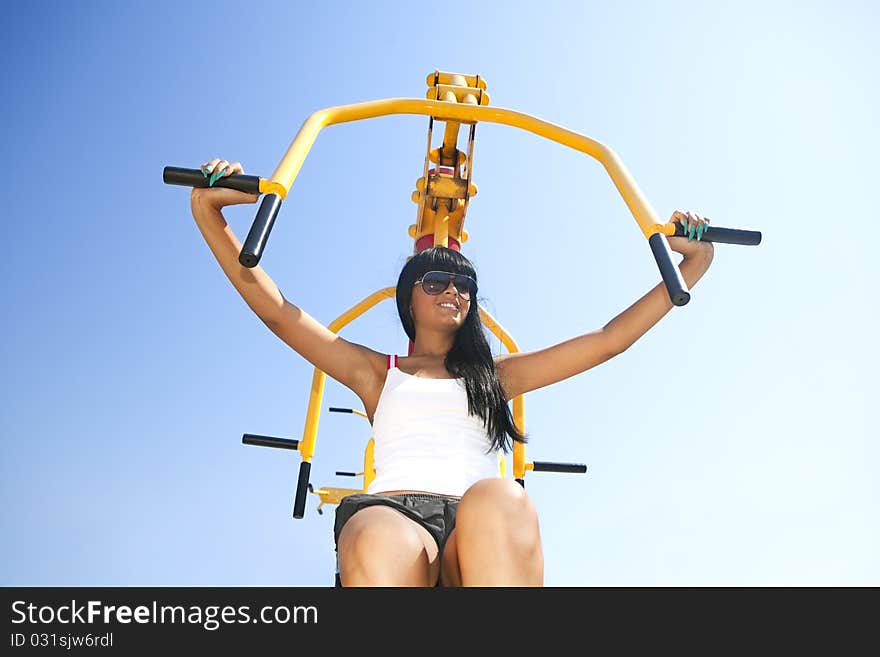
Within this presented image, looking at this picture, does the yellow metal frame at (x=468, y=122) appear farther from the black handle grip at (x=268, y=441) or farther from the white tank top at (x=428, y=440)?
the black handle grip at (x=268, y=441)

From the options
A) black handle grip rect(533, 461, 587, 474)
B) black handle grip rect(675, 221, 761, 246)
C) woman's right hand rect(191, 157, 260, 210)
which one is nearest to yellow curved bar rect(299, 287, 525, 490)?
black handle grip rect(533, 461, 587, 474)

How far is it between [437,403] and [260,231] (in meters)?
0.52

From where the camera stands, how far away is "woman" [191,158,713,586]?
123cm

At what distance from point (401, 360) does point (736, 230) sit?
30.4 inches

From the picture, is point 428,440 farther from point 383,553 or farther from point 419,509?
point 383,553

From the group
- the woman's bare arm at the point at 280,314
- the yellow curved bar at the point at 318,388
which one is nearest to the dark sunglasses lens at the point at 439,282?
the woman's bare arm at the point at 280,314

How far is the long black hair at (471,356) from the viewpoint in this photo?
165 centimetres

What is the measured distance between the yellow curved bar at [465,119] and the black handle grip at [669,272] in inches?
2.6

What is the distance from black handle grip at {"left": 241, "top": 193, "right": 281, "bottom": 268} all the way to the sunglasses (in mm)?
501

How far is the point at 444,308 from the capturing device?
1845mm
